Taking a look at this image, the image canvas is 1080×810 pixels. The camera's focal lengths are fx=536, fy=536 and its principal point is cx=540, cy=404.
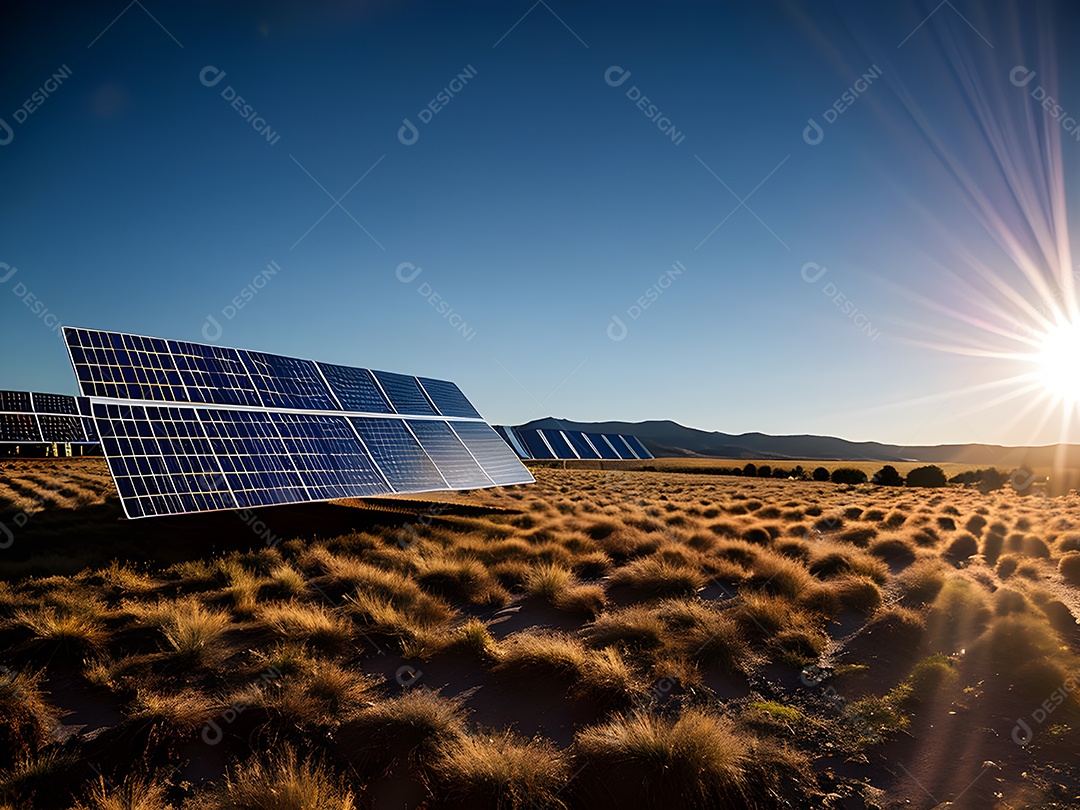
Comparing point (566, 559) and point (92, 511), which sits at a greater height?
point (92, 511)

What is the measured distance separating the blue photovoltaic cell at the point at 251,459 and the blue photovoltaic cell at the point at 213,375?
0.64 meters

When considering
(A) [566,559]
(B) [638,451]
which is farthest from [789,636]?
(B) [638,451]

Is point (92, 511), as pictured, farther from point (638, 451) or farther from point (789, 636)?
point (638, 451)

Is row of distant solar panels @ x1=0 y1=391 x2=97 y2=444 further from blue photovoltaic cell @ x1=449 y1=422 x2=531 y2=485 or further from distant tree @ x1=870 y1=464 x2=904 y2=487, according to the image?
distant tree @ x1=870 y1=464 x2=904 y2=487

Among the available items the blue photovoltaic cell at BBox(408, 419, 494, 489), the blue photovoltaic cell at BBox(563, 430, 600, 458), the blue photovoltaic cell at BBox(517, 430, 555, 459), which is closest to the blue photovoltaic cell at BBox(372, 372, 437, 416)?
the blue photovoltaic cell at BBox(408, 419, 494, 489)

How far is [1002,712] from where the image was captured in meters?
6.34

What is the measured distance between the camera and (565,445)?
55438 millimetres

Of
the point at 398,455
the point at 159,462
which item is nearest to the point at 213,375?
the point at 159,462

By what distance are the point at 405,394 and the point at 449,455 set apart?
4.93 m

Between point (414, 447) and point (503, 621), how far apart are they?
40.1 feet

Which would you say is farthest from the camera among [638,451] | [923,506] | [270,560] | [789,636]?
[638,451]

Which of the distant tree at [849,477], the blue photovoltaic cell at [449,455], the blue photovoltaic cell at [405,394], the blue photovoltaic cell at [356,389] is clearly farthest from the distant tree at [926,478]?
the blue photovoltaic cell at [356,389]

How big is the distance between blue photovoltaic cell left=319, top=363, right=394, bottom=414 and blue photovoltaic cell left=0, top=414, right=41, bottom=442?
34.5 m

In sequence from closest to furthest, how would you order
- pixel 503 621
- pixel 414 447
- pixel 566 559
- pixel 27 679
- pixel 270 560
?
pixel 27 679, pixel 503 621, pixel 270 560, pixel 566 559, pixel 414 447
